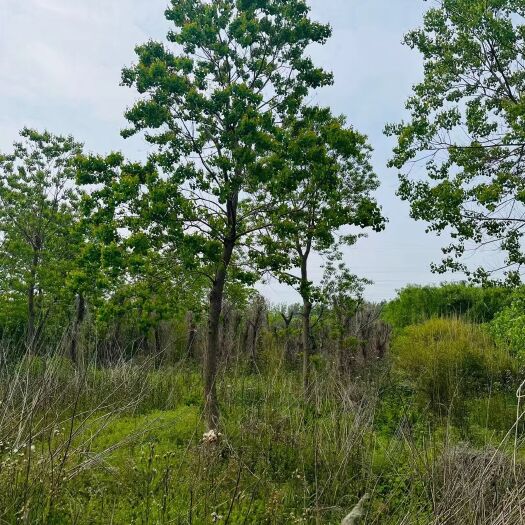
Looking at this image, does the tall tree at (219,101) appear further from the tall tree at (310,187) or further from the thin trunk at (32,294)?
the thin trunk at (32,294)

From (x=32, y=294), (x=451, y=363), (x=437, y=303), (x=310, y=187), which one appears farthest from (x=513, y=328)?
(x=32, y=294)

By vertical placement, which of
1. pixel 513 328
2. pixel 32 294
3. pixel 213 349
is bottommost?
pixel 213 349

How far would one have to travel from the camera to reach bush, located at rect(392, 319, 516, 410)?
1070 centimetres

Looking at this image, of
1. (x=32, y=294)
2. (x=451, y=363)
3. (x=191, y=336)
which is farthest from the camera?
(x=191, y=336)

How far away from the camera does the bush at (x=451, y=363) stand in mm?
10695

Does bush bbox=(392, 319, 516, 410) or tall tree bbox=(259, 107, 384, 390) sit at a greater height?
tall tree bbox=(259, 107, 384, 390)

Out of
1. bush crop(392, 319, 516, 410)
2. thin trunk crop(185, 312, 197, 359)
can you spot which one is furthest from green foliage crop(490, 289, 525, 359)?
thin trunk crop(185, 312, 197, 359)

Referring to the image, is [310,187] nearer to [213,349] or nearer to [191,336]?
[213,349]

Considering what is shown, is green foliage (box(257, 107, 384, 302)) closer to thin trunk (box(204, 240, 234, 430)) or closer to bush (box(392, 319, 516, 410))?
thin trunk (box(204, 240, 234, 430))

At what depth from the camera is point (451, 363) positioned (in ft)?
36.6

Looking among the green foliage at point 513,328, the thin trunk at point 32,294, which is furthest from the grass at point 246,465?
the thin trunk at point 32,294

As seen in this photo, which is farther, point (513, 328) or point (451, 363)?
point (513, 328)

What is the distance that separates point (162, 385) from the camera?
33.7 feet

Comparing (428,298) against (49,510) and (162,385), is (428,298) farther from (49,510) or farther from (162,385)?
(49,510)
